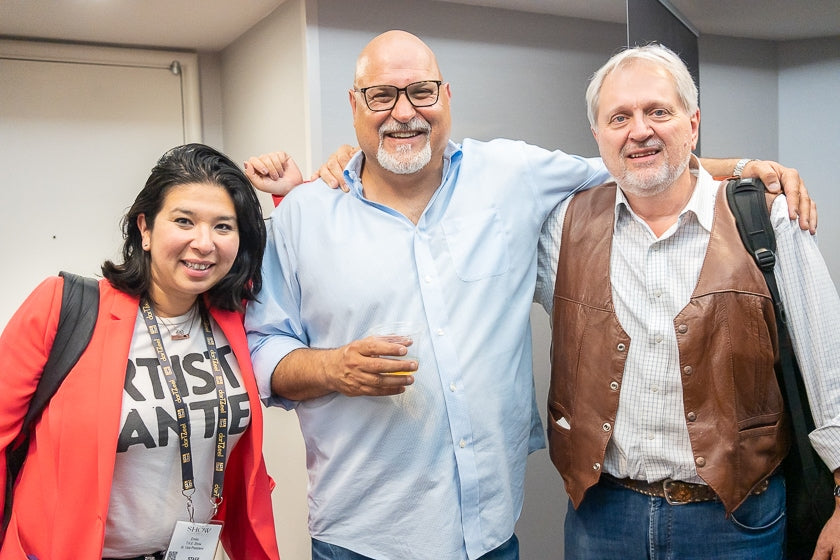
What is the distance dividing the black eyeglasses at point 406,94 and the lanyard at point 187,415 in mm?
726

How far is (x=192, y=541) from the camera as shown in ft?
5.99

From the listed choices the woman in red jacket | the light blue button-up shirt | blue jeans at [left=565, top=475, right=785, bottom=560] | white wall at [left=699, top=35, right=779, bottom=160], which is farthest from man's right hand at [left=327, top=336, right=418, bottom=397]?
white wall at [left=699, top=35, right=779, bottom=160]

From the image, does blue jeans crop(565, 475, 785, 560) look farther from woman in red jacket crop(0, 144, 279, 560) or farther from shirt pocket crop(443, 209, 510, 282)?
woman in red jacket crop(0, 144, 279, 560)

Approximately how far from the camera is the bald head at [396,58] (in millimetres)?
2002

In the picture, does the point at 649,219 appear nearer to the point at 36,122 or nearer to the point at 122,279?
the point at 122,279

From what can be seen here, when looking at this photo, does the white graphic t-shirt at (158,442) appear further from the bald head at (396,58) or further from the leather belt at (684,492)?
the leather belt at (684,492)

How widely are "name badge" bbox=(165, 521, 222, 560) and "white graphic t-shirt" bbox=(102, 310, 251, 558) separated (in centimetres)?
2

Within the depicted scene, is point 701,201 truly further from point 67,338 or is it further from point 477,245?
point 67,338

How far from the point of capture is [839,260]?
371 centimetres

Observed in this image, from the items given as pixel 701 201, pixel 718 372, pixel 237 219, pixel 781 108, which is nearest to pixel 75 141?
pixel 237 219

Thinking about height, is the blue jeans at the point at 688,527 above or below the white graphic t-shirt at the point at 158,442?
below

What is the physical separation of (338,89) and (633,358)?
1676mm

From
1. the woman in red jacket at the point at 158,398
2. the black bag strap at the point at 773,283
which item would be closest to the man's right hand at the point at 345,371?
the woman in red jacket at the point at 158,398

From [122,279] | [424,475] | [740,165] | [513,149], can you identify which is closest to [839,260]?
[740,165]
